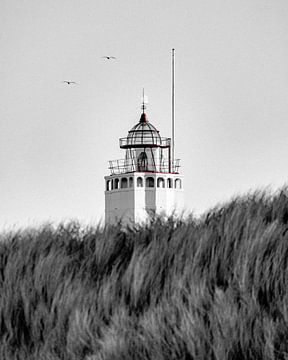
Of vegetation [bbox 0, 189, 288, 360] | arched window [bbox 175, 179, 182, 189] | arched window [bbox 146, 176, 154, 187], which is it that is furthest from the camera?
arched window [bbox 175, 179, 182, 189]

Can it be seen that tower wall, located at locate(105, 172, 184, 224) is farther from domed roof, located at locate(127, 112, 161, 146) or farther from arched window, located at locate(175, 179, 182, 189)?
domed roof, located at locate(127, 112, 161, 146)

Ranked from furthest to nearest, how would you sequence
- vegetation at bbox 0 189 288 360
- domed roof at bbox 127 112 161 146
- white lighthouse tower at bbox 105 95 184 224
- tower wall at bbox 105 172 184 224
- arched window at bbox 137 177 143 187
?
tower wall at bbox 105 172 184 224 → arched window at bbox 137 177 143 187 → white lighthouse tower at bbox 105 95 184 224 → domed roof at bbox 127 112 161 146 → vegetation at bbox 0 189 288 360

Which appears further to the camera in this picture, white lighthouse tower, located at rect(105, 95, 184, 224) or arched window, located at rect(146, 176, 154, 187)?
arched window, located at rect(146, 176, 154, 187)

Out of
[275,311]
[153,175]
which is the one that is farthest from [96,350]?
[153,175]

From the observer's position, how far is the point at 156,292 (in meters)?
5.16

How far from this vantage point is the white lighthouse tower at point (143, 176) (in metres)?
69.7

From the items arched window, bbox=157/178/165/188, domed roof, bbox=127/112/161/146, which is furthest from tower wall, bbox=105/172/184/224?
domed roof, bbox=127/112/161/146

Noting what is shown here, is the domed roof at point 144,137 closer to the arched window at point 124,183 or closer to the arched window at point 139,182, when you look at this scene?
the arched window at point 139,182

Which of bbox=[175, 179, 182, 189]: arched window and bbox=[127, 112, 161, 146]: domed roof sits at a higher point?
bbox=[127, 112, 161, 146]: domed roof

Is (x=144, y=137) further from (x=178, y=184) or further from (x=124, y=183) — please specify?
(x=178, y=184)

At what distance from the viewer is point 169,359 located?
4.57 metres

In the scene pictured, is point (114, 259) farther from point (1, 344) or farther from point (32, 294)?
point (1, 344)

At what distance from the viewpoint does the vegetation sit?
4.59 m

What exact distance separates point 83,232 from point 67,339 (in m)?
1.79
